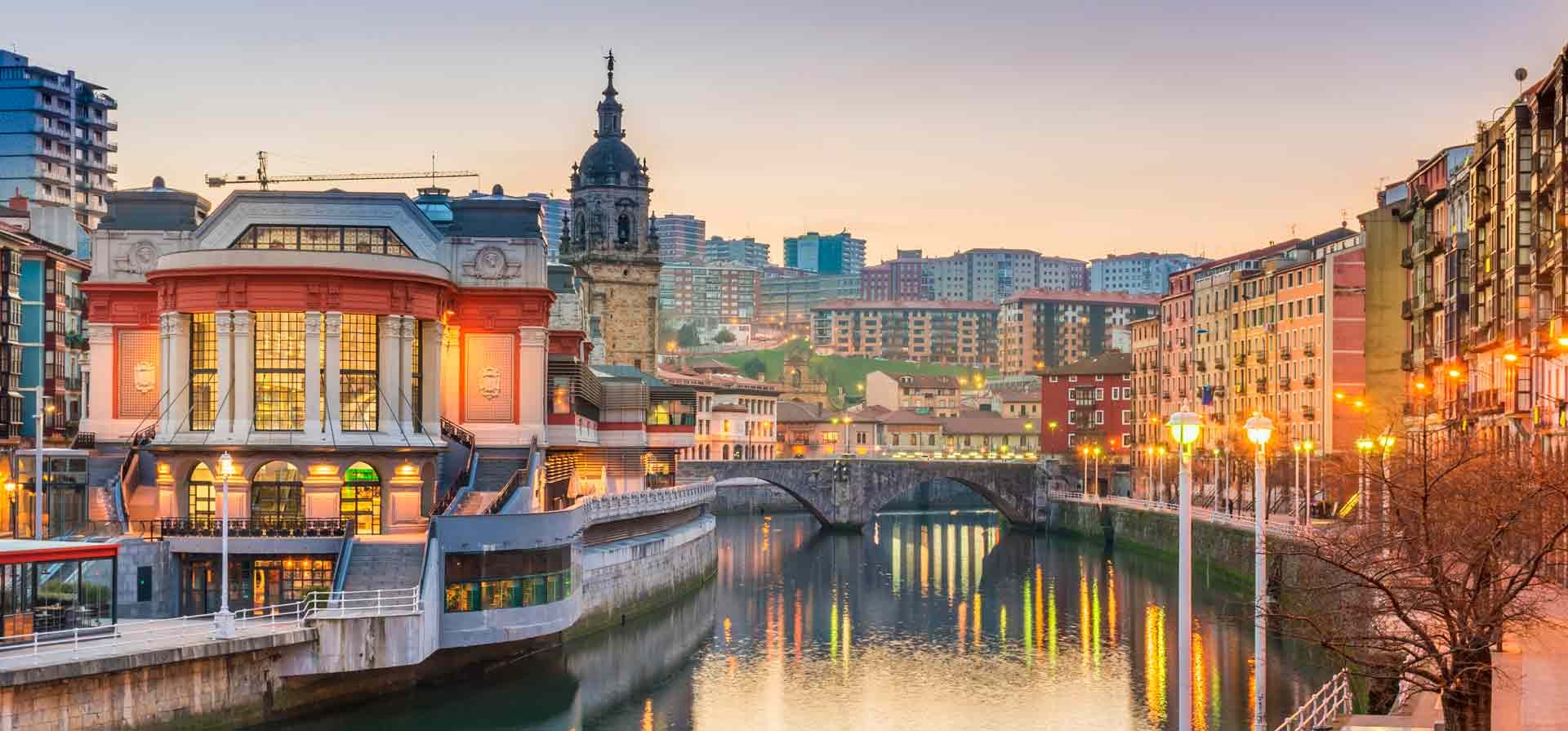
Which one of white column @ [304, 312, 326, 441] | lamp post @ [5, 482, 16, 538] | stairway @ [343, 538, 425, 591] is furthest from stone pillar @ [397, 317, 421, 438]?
lamp post @ [5, 482, 16, 538]

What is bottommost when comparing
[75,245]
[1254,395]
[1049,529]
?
[1049,529]

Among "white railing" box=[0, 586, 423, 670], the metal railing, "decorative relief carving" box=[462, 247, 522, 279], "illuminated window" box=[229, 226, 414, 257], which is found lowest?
"white railing" box=[0, 586, 423, 670]

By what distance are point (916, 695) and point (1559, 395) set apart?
26204mm

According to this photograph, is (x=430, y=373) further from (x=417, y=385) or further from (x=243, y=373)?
(x=243, y=373)

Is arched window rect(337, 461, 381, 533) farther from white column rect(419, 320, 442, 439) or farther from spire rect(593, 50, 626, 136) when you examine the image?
spire rect(593, 50, 626, 136)

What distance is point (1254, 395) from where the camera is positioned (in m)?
143

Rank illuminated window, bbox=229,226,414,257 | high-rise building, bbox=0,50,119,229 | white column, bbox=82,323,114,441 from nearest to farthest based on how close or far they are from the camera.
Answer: illuminated window, bbox=229,226,414,257, white column, bbox=82,323,114,441, high-rise building, bbox=0,50,119,229

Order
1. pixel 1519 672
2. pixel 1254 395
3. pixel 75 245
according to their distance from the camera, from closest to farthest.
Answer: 1. pixel 1519 672
2. pixel 75 245
3. pixel 1254 395

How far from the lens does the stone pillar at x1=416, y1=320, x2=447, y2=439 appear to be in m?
74.3

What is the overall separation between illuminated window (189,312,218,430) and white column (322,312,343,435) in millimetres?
4488

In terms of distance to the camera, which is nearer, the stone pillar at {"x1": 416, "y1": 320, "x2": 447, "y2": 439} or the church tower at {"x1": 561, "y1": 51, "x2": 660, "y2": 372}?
the stone pillar at {"x1": 416, "y1": 320, "x2": 447, "y2": 439}

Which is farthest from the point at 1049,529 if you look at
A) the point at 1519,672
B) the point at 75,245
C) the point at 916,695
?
the point at 1519,672

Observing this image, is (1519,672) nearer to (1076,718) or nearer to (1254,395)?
(1076,718)

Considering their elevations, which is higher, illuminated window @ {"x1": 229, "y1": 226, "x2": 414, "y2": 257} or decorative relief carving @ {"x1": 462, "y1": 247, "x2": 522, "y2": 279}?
illuminated window @ {"x1": 229, "y1": 226, "x2": 414, "y2": 257}
